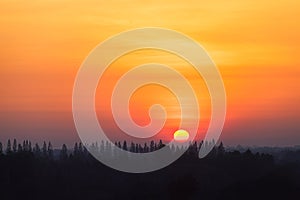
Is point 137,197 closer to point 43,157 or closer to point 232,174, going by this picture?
point 232,174

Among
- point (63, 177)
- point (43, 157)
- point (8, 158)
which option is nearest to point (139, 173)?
point (63, 177)

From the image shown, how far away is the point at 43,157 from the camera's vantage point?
116 m

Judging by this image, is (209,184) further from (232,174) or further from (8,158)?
(8,158)

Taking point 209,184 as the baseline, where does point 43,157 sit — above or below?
above

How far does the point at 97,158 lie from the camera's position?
120 m

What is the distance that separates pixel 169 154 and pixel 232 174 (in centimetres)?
2283

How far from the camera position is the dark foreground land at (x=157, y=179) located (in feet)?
235

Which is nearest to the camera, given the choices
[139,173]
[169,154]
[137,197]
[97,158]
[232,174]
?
[137,197]

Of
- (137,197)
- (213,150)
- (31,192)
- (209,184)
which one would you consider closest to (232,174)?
(209,184)

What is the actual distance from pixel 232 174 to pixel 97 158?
3536 cm

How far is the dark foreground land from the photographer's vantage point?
235 ft

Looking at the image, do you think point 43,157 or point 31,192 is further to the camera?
point 43,157

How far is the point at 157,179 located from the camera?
270ft

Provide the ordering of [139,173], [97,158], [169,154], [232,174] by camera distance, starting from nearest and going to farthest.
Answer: [232,174] → [139,173] → [169,154] → [97,158]
